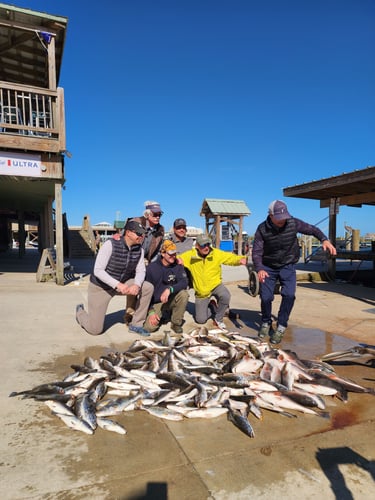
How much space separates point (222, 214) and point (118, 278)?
651 inches

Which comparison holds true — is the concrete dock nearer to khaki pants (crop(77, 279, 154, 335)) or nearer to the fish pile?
the fish pile

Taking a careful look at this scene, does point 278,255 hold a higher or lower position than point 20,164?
lower

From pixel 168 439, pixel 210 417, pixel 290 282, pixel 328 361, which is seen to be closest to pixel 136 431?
pixel 168 439

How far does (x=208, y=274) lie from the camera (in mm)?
5566

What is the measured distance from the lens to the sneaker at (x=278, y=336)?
4744 mm

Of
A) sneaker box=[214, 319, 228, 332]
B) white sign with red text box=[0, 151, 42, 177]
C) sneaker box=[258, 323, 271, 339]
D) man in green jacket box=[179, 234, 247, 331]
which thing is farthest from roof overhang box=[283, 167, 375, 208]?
white sign with red text box=[0, 151, 42, 177]

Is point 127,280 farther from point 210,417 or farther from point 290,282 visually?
point 210,417

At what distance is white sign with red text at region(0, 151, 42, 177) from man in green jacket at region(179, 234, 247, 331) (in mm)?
5624

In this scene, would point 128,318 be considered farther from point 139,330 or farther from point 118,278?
point 118,278

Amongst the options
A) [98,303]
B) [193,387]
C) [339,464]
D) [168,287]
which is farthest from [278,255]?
[339,464]

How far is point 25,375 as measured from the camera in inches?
138

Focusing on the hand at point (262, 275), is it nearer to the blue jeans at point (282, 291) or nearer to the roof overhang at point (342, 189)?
the blue jeans at point (282, 291)

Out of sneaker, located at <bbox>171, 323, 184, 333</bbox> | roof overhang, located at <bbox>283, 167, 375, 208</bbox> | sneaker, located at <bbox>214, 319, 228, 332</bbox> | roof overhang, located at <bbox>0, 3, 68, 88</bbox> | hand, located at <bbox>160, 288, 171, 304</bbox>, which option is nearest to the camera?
hand, located at <bbox>160, 288, 171, 304</bbox>

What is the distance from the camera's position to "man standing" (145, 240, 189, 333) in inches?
207
